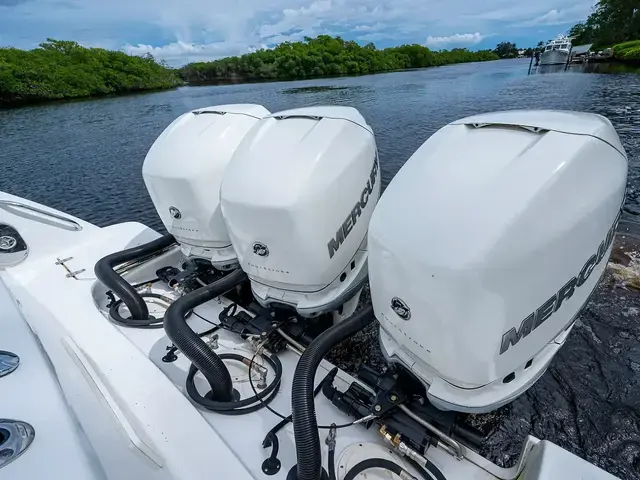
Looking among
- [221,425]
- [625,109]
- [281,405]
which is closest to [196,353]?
[221,425]

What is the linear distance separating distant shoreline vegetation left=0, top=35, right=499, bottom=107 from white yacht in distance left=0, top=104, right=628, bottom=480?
33.7 m

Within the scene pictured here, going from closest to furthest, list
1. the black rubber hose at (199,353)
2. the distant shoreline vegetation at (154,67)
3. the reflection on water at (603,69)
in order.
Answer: the black rubber hose at (199,353), the reflection on water at (603,69), the distant shoreline vegetation at (154,67)

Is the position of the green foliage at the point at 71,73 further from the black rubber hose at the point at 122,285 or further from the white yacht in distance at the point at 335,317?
the white yacht in distance at the point at 335,317

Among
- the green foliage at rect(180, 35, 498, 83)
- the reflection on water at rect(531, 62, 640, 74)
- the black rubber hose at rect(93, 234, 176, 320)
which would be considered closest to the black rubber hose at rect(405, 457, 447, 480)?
the black rubber hose at rect(93, 234, 176, 320)

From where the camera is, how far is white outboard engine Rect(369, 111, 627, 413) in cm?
102

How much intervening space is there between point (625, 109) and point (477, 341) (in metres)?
12.6

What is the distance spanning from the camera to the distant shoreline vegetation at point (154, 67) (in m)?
27.8

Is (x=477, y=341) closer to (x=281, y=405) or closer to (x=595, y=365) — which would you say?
(x=281, y=405)

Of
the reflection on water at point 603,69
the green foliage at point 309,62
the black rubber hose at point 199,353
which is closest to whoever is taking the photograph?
the black rubber hose at point 199,353

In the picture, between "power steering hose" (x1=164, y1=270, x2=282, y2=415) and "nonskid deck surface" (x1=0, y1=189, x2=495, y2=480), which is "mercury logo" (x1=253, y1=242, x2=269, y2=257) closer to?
"power steering hose" (x1=164, y1=270, x2=282, y2=415)

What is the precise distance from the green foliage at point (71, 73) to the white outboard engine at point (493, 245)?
116 ft

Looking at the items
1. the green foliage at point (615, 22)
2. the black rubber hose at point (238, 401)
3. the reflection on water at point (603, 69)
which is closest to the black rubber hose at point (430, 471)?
the black rubber hose at point (238, 401)

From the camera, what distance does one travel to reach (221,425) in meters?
1.49

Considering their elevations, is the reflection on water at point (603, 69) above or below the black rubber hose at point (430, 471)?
below
